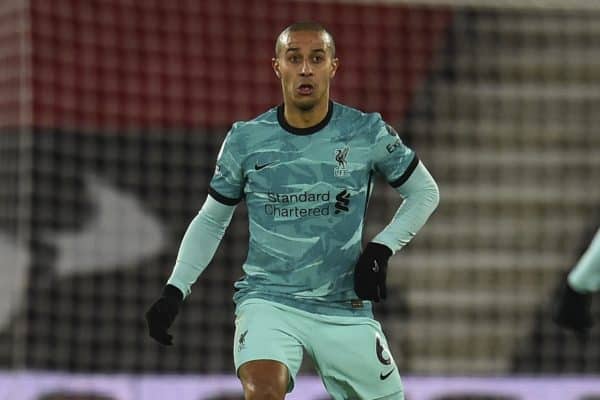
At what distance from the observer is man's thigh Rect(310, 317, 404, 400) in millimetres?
3834

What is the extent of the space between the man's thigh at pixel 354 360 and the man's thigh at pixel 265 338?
8cm

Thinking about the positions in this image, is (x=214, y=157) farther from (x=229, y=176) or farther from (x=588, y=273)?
(x=588, y=273)

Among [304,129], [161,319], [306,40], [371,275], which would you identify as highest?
[306,40]

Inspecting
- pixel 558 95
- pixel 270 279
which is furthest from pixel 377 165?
pixel 558 95

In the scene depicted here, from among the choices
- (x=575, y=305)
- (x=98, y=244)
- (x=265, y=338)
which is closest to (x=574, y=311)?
(x=575, y=305)

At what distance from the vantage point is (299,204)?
3.85 metres

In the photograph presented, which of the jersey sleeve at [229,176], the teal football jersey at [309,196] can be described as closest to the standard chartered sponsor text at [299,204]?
the teal football jersey at [309,196]

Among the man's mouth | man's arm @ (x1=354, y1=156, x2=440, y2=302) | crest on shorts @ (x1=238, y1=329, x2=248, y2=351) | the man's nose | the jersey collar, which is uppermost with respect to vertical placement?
the man's nose

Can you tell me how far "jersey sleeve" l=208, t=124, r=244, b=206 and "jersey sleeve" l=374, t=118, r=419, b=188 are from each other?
1.30 feet

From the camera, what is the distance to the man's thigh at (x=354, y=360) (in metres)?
3.83

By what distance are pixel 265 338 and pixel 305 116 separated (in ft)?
2.13

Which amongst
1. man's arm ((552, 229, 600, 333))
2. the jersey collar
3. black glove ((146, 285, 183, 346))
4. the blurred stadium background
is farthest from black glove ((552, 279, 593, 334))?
the blurred stadium background

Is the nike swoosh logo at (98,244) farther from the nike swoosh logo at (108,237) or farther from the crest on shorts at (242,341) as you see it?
the crest on shorts at (242,341)

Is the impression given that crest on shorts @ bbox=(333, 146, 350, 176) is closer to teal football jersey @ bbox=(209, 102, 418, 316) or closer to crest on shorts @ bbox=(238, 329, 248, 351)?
teal football jersey @ bbox=(209, 102, 418, 316)
